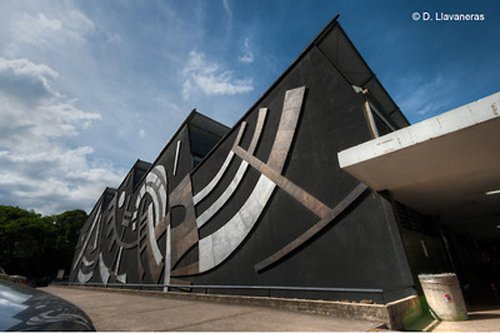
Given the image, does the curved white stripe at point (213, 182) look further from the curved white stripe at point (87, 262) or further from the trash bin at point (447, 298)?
the curved white stripe at point (87, 262)

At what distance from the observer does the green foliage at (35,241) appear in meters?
36.3

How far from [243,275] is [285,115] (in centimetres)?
617

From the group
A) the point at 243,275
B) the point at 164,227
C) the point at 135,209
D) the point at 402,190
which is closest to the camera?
the point at 402,190

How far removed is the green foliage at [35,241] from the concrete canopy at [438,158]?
165 feet

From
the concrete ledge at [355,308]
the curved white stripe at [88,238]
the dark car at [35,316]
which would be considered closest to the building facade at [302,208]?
the concrete ledge at [355,308]

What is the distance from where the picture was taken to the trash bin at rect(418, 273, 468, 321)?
193 inches

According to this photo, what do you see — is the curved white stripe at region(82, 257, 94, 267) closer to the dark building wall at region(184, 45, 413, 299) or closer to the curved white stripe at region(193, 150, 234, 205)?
the curved white stripe at region(193, 150, 234, 205)

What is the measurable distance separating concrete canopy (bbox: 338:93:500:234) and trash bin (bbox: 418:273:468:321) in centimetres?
228

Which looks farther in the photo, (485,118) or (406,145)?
(406,145)

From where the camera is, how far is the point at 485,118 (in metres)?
3.85

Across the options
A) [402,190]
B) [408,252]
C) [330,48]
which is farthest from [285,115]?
[408,252]

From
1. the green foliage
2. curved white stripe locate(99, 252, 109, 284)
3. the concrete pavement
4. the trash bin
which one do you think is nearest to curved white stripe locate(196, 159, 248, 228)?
the trash bin

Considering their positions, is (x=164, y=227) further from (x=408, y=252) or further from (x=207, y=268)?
(x=408, y=252)

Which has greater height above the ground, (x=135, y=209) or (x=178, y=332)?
(x=135, y=209)
